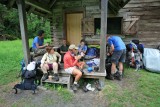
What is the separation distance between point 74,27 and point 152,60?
12.9 ft

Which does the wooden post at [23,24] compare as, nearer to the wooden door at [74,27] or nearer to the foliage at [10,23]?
the wooden door at [74,27]

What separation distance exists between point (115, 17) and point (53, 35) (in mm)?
3177

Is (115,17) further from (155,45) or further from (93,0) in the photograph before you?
(155,45)

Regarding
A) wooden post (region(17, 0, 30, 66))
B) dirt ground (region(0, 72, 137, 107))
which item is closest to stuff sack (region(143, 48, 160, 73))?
dirt ground (region(0, 72, 137, 107))

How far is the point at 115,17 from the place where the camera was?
781cm

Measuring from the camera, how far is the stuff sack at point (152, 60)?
A: 643cm

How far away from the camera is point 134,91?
4.82 m

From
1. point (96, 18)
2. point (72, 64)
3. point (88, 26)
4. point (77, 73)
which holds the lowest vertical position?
point (77, 73)

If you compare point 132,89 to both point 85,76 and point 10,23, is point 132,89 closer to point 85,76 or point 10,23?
point 85,76

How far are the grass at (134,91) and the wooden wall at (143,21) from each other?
6.75ft

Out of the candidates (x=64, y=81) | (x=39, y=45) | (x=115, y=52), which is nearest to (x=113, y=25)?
(x=115, y=52)

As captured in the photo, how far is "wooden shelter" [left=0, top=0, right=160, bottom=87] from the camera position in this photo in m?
7.42

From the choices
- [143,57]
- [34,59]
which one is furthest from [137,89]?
[34,59]

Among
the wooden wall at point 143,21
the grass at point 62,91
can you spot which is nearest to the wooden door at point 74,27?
the wooden wall at point 143,21
